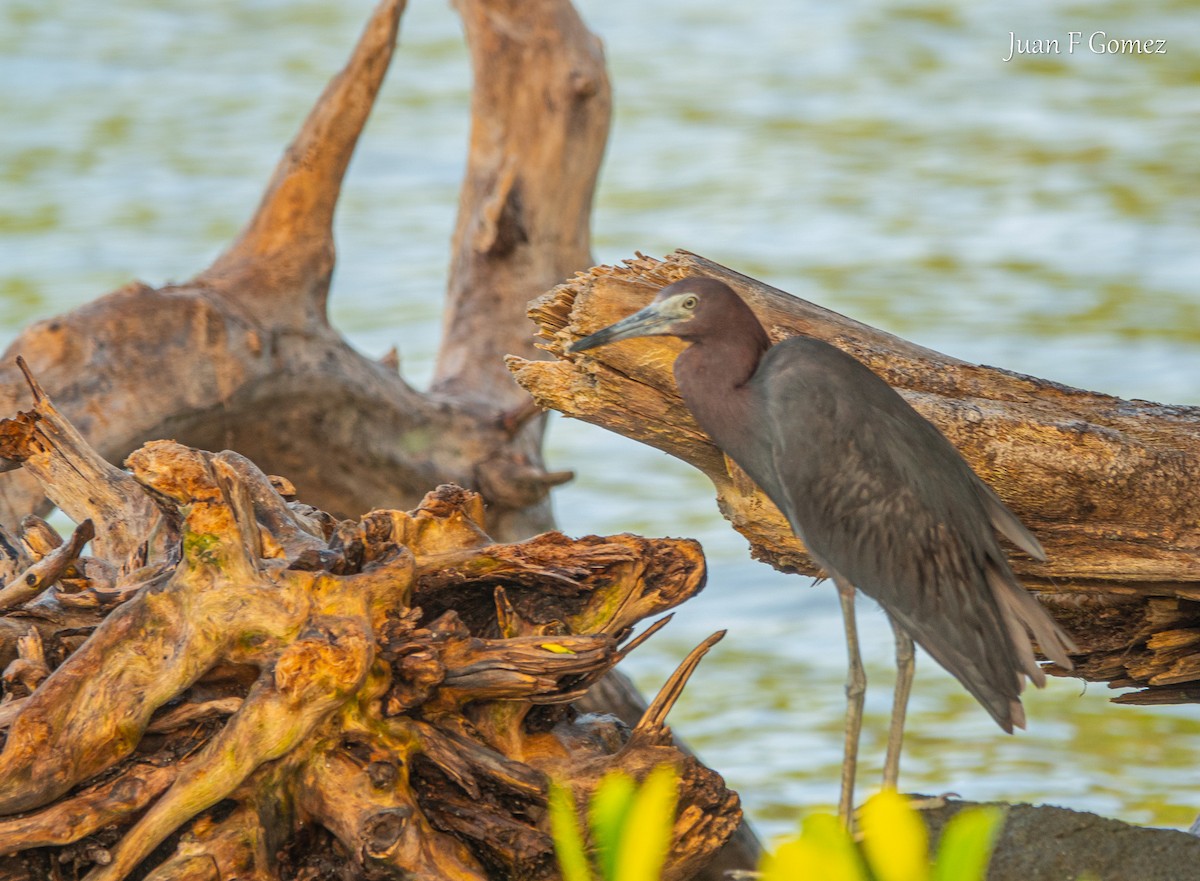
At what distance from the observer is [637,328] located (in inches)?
117

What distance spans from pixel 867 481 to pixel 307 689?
1.01 metres

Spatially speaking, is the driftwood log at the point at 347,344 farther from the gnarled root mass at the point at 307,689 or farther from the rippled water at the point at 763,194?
the rippled water at the point at 763,194

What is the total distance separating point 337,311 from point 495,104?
17.8ft

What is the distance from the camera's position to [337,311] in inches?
419

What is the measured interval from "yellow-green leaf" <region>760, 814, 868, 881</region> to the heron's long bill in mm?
1738

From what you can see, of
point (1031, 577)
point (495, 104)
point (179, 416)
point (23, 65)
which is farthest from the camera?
point (23, 65)

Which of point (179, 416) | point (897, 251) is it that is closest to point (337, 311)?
point (897, 251)

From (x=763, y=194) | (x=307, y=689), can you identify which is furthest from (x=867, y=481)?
(x=763, y=194)

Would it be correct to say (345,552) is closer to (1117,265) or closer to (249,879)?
(249,879)

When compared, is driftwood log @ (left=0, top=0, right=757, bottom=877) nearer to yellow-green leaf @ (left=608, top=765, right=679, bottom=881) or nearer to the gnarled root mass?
the gnarled root mass

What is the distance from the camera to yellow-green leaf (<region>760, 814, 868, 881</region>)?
1246 millimetres

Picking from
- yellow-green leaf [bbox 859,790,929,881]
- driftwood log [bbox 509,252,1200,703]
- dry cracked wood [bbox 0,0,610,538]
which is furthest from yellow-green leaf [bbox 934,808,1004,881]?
dry cracked wood [bbox 0,0,610,538]

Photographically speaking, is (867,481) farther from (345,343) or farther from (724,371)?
(345,343)

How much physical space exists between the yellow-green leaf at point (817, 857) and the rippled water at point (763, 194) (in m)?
5.17
